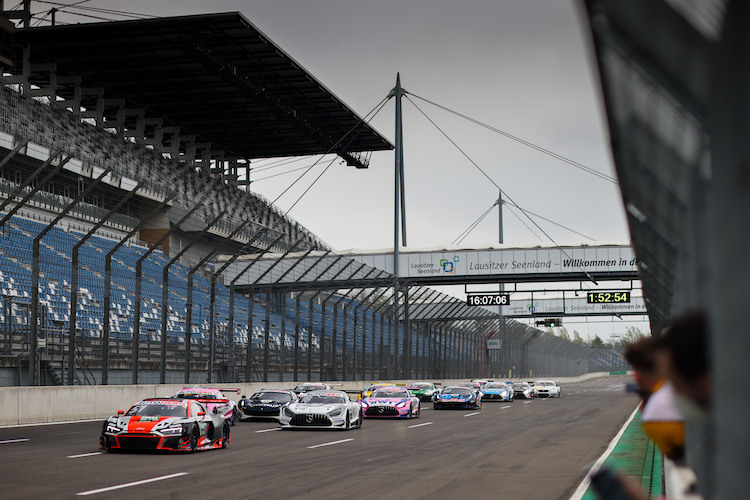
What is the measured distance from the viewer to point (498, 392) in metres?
47.8

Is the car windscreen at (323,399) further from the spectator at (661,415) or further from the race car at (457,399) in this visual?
the spectator at (661,415)

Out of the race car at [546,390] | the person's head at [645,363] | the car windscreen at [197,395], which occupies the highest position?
the person's head at [645,363]

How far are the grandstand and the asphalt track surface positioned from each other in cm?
339

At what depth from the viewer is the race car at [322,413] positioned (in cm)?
2395

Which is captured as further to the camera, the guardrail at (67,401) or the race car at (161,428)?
the guardrail at (67,401)

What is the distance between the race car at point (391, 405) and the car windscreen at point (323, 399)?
5445mm

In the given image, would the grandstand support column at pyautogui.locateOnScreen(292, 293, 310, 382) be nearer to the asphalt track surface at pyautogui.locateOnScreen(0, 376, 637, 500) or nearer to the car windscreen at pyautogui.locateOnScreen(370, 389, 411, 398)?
the car windscreen at pyautogui.locateOnScreen(370, 389, 411, 398)

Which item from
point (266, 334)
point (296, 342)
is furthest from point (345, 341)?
point (266, 334)

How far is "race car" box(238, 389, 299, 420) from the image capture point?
93.5ft

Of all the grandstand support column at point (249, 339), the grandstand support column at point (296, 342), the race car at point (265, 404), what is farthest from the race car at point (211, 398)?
the grandstand support column at point (296, 342)

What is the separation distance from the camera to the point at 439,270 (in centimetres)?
6038

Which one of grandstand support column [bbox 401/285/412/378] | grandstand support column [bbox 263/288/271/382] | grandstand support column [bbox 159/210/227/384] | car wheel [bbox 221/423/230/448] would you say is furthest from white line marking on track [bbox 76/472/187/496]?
grandstand support column [bbox 401/285/412/378]

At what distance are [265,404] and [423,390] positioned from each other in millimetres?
19256

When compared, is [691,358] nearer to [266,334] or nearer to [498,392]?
[266,334]
